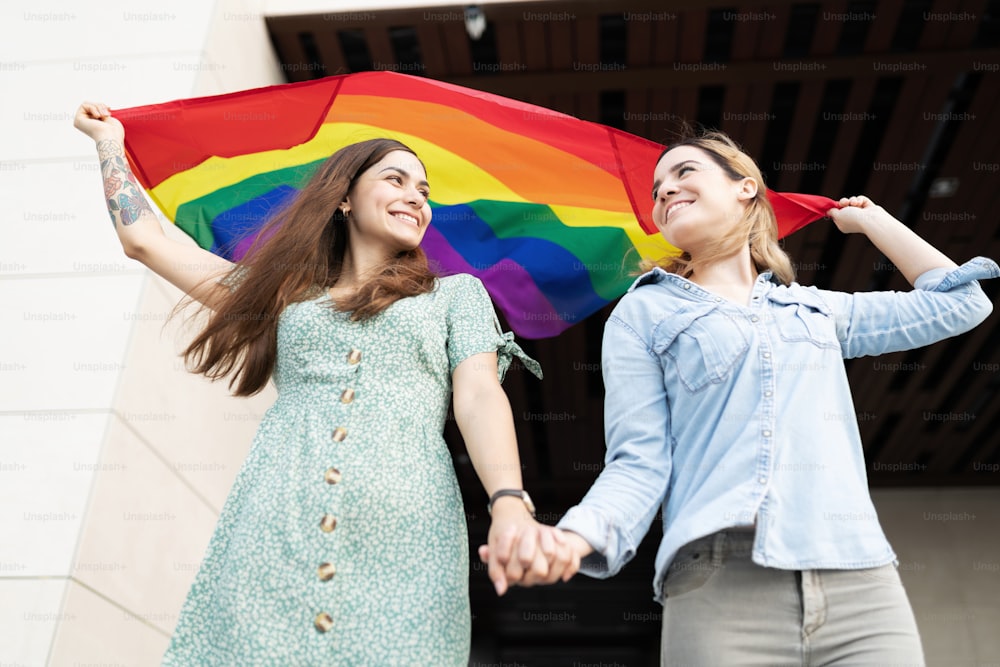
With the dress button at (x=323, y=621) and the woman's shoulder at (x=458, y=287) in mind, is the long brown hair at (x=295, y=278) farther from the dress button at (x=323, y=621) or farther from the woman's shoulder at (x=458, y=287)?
the dress button at (x=323, y=621)

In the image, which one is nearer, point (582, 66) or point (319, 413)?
point (319, 413)

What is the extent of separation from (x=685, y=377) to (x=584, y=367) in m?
5.71

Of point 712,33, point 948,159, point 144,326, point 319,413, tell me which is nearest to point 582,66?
point 712,33

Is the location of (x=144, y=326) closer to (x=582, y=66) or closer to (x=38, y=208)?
(x=38, y=208)

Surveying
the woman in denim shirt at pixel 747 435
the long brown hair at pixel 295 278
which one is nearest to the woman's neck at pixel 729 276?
the woman in denim shirt at pixel 747 435

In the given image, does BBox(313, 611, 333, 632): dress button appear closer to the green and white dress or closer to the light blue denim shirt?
the green and white dress

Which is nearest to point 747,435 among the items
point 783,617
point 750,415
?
point 750,415

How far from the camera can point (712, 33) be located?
5.12 m

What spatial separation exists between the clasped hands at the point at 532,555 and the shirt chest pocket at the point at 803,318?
0.70 metres

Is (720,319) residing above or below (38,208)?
above

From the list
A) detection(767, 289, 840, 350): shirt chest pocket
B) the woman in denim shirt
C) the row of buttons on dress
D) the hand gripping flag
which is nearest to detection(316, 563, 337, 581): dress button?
the row of buttons on dress

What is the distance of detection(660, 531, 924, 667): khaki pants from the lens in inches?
67.7

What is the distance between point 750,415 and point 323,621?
2.92 feet

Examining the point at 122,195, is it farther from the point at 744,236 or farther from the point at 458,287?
the point at 744,236
